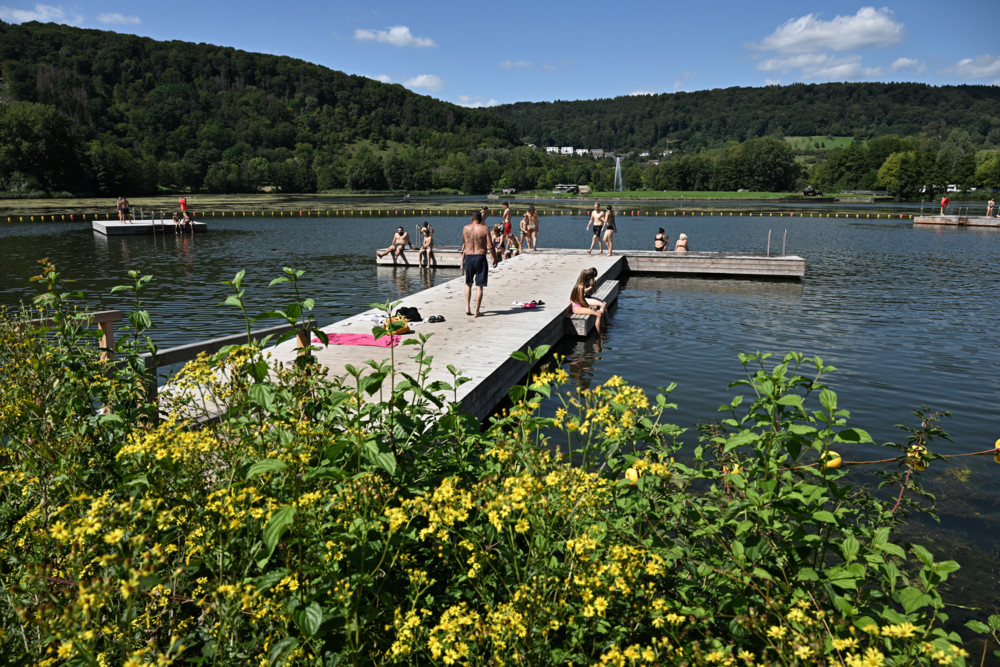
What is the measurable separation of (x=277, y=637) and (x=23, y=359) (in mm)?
2477

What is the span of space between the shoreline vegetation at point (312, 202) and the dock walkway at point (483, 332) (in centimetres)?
4509

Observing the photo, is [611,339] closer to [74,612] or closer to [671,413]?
[671,413]

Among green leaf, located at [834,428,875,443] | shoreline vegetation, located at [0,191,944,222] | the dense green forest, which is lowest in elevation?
green leaf, located at [834,428,875,443]

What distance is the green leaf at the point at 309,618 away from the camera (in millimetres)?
2176

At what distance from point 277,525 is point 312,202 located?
3662 inches

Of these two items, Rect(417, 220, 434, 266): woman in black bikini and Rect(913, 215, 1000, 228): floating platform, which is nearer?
Rect(417, 220, 434, 266): woman in black bikini

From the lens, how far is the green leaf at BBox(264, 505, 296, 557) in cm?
217

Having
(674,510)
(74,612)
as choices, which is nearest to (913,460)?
(674,510)

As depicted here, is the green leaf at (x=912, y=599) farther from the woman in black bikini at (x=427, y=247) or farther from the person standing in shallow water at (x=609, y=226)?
the woman in black bikini at (x=427, y=247)

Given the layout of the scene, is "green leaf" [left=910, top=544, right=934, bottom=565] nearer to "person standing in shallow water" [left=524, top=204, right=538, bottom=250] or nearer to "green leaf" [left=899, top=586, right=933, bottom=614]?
"green leaf" [left=899, top=586, right=933, bottom=614]

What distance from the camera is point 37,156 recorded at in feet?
261

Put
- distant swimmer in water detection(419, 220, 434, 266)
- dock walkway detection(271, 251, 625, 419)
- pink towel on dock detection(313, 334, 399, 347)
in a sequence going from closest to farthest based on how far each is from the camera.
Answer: dock walkway detection(271, 251, 625, 419), pink towel on dock detection(313, 334, 399, 347), distant swimmer in water detection(419, 220, 434, 266)

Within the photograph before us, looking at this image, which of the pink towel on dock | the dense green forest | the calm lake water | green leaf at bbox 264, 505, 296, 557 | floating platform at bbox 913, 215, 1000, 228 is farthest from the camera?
the dense green forest

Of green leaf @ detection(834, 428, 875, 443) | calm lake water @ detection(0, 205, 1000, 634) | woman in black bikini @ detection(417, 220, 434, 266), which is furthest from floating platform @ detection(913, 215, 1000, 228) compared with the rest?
green leaf @ detection(834, 428, 875, 443)
